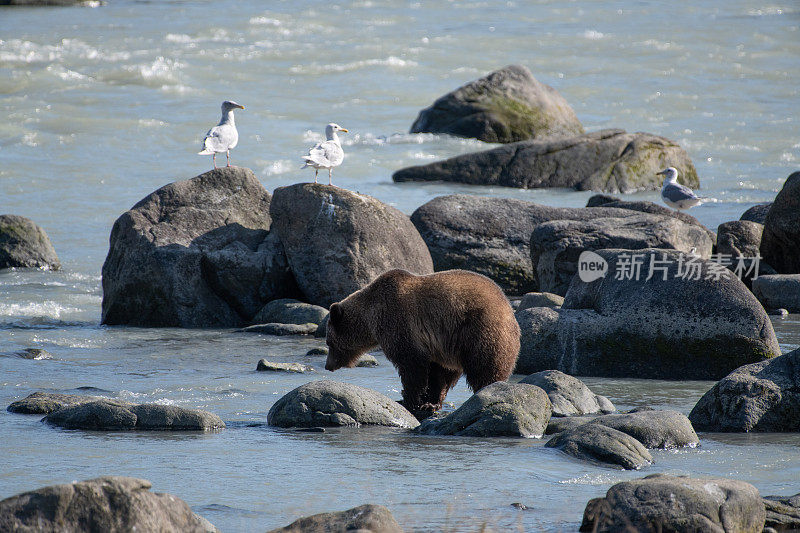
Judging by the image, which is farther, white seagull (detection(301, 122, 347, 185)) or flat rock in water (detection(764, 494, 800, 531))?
white seagull (detection(301, 122, 347, 185))

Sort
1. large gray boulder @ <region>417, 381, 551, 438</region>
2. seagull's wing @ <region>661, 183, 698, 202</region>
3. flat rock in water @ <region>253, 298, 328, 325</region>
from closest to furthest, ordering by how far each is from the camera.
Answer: large gray boulder @ <region>417, 381, 551, 438</region> < flat rock in water @ <region>253, 298, 328, 325</region> < seagull's wing @ <region>661, 183, 698, 202</region>

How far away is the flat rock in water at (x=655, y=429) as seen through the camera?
6.76 metres

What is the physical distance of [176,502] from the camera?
174 inches

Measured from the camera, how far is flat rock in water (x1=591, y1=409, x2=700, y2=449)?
6758 mm

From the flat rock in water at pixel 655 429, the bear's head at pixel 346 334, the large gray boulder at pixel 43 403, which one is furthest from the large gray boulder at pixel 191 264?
the flat rock in water at pixel 655 429

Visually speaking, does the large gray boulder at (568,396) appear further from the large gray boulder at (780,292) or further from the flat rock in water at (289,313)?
the large gray boulder at (780,292)

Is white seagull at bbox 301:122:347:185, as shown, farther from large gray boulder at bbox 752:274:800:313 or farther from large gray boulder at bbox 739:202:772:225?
large gray boulder at bbox 739:202:772:225

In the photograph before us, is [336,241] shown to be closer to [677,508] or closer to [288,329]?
[288,329]

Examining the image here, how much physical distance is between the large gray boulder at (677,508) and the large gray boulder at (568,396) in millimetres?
2818

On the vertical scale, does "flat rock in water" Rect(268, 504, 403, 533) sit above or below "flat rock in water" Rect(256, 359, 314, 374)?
above

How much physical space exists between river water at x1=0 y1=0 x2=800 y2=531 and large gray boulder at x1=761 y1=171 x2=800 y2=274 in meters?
2.44

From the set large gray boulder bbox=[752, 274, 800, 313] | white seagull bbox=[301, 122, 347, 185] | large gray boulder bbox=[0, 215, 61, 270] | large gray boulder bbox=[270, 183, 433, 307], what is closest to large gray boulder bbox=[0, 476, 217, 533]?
large gray boulder bbox=[270, 183, 433, 307]

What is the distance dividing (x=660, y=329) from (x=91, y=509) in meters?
6.77

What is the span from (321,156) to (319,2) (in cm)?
3739
